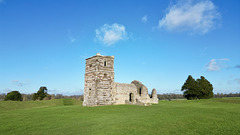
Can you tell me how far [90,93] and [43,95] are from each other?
3329 centimetres

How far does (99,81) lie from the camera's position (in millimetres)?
21109

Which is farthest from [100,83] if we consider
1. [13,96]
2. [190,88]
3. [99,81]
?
[13,96]

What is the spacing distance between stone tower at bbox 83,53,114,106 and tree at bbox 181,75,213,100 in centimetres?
2919

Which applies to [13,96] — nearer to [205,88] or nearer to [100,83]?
[100,83]

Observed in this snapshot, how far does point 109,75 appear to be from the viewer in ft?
72.1

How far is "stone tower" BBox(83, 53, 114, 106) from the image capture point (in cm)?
2083

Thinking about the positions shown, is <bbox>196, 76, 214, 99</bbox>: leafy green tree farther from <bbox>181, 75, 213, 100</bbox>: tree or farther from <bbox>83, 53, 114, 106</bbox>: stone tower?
<bbox>83, 53, 114, 106</bbox>: stone tower

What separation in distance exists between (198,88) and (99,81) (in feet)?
104

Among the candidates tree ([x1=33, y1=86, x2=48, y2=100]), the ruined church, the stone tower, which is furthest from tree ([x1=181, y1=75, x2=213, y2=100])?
tree ([x1=33, y1=86, x2=48, y2=100])

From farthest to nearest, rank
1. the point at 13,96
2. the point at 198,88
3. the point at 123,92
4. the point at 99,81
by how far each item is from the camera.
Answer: the point at 13,96
the point at 198,88
the point at 123,92
the point at 99,81

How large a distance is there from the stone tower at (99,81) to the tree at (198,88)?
29188mm

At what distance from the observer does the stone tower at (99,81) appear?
20.8 metres

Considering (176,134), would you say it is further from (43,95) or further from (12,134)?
(43,95)

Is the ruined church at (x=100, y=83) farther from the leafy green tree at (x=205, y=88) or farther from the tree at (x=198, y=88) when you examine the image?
the leafy green tree at (x=205, y=88)
